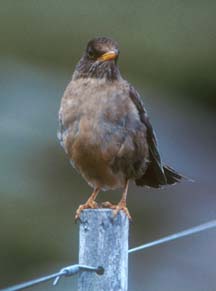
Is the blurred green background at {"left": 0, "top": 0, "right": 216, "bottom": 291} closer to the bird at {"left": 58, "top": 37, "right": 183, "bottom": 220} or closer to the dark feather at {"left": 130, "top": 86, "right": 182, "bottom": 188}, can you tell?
the dark feather at {"left": 130, "top": 86, "right": 182, "bottom": 188}

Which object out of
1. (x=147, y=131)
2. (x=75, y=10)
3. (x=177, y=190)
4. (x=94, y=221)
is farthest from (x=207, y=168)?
(x=94, y=221)

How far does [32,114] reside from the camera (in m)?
10.4

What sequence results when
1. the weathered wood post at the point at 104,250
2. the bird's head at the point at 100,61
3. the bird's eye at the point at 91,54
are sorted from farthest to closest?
1. the bird's eye at the point at 91,54
2. the bird's head at the point at 100,61
3. the weathered wood post at the point at 104,250

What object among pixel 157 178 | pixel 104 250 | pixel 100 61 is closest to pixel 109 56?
pixel 100 61

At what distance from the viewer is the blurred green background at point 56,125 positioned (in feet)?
31.9

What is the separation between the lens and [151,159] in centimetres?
578

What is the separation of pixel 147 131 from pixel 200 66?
5441 millimetres

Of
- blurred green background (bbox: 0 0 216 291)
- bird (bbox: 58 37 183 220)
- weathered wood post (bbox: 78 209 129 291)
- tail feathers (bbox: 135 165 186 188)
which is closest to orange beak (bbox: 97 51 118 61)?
bird (bbox: 58 37 183 220)

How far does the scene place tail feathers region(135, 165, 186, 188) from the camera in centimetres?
586

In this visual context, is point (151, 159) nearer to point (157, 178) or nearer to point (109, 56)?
point (157, 178)

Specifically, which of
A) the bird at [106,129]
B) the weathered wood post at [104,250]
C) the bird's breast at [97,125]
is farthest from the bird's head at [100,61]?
the weathered wood post at [104,250]

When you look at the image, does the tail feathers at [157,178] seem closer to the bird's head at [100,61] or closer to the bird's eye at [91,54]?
the bird's head at [100,61]

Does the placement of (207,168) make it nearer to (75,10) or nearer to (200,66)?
(200,66)

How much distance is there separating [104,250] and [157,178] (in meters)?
1.82
